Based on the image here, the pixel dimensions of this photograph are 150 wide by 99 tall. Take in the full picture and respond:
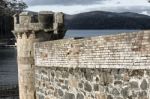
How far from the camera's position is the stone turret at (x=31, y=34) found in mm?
15617

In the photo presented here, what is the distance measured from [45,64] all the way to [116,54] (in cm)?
371

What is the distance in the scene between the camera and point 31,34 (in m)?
15.9

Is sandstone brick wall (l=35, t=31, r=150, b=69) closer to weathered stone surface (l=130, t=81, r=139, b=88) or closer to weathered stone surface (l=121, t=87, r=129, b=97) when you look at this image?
weathered stone surface (l=130, t=81, r=139, b=88)

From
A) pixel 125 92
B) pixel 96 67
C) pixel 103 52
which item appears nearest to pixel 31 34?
pixel 96 67

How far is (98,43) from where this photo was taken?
1070cm

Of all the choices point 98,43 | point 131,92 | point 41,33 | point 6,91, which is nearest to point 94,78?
point 98,43

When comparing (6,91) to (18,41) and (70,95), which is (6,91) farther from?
(70,95)

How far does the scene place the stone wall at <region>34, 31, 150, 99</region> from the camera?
9500 millimetres

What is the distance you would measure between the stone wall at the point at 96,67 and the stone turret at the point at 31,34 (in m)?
1.73

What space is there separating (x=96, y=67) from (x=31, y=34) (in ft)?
17.8

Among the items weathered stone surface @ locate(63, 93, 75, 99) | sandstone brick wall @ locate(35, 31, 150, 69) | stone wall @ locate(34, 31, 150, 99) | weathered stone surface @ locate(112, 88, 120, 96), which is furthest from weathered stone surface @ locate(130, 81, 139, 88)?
weathered stone surface @ locate(63, 93, 75, 99)

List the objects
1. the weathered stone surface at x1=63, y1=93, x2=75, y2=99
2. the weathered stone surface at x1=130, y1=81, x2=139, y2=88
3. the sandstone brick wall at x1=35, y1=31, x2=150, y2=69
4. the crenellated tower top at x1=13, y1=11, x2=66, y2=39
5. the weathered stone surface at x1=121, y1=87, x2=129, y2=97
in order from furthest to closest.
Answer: the crenellated tower top at x1=13, y1=11, x2=66, y2=39 → the weathered stone surface at x1=63, y1=93, x2=75, y2=99 → the weathered stone surface at x1=121, y1=87, x2=129, y2=97 → the weathered stone surface at x1=130, y1=81, x2=139, y2=88 → the sandstone brick wall at x1=35, y1=31, x2=150, y2=69

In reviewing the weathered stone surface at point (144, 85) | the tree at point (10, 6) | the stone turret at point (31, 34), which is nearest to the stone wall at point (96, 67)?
the weathered stone surface at point (144, 85)

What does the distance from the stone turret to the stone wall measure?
5.67 feet
